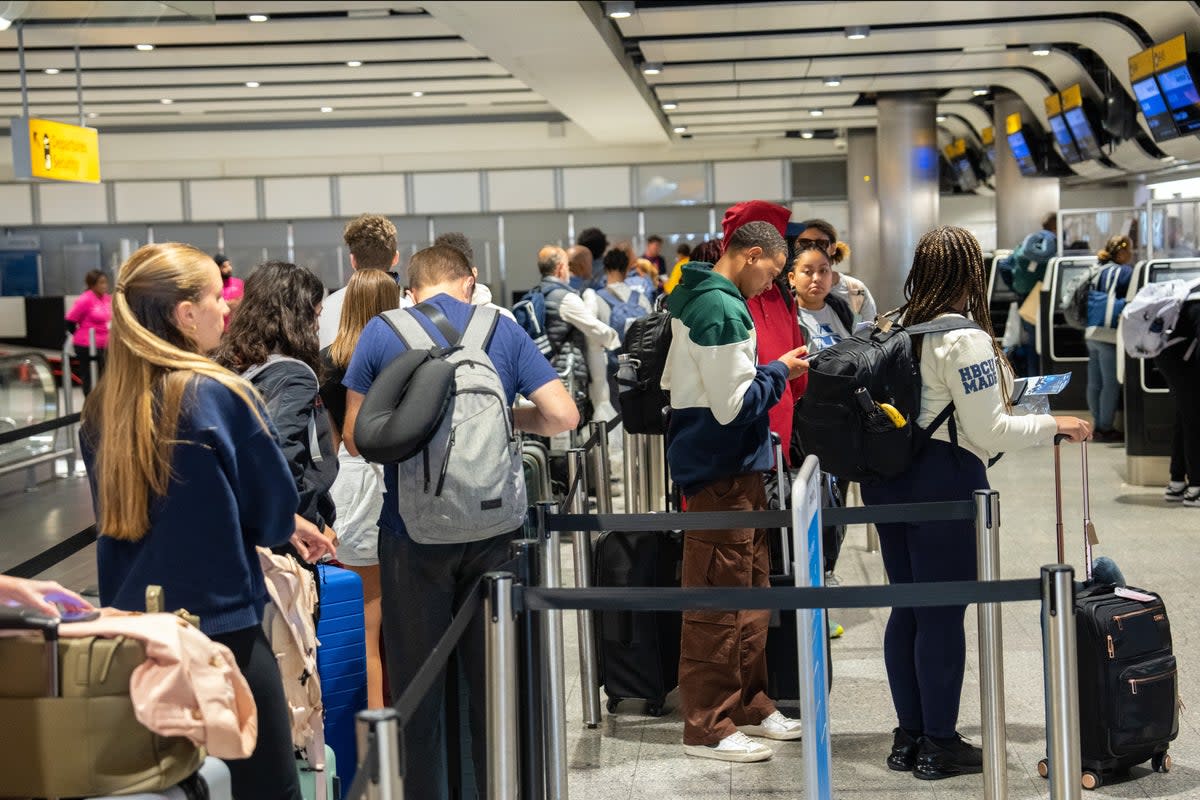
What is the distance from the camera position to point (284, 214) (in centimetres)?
2241

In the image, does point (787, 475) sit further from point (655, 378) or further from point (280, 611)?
point (280, 611)

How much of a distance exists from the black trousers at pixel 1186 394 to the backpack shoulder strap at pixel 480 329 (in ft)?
18.3

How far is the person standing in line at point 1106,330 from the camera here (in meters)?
10.2

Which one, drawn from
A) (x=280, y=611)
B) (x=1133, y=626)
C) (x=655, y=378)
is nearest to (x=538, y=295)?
(x=655, y=378)

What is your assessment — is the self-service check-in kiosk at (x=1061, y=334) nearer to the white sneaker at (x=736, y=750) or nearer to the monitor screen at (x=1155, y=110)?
the monitor screen at (x=1155, y=110)

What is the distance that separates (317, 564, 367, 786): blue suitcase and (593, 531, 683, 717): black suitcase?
3.70 ft

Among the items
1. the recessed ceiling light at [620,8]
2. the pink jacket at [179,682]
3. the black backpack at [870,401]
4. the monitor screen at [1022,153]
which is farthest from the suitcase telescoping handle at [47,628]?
the monitor screen at [1022,153]

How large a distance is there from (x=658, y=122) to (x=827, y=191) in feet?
17.6

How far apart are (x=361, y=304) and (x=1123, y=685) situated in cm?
249

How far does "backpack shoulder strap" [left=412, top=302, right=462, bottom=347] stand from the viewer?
3.45 m

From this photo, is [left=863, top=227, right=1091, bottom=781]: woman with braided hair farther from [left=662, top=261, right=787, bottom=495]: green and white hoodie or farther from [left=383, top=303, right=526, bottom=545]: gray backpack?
[left=383, top=303, right=526, bottom=545]: gray backpack

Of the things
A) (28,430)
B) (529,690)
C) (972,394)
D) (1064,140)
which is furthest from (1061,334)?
(529,690)

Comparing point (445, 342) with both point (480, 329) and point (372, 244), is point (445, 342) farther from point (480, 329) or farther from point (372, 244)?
point (372, 244)

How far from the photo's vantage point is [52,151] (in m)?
12.2
